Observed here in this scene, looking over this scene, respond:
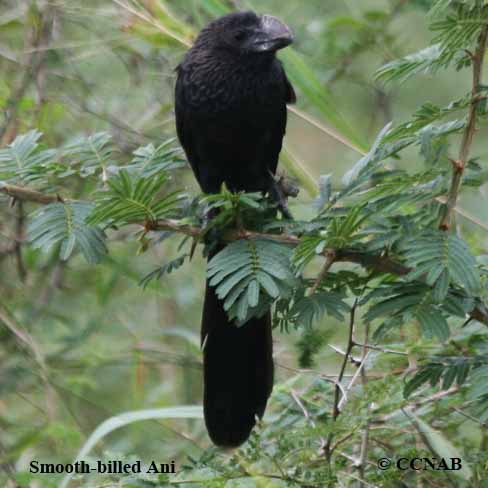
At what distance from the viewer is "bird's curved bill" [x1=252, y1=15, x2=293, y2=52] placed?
8.04 feet

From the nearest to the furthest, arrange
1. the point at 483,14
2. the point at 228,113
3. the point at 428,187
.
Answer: the point at 483,14, the point at 428,187, the point at 228,113

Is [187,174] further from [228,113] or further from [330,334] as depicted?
[330,334]

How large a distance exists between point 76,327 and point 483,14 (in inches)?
88.1

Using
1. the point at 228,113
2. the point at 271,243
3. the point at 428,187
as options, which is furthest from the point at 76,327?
the point at 428,187

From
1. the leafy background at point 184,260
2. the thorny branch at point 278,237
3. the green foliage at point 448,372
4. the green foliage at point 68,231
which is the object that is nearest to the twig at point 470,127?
the leafy background at point 184,260

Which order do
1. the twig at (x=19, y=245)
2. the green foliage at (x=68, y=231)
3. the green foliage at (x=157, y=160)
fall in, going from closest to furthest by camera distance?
the green foliage at (x=68, y=231) → the green foliage at (x=157, y=160) → the twig at (x=19, y=245)

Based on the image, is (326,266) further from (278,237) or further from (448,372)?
(448,372)

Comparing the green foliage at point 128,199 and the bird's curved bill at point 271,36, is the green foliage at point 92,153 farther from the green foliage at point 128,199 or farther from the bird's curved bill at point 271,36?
the bird's curved bill at point 271,36

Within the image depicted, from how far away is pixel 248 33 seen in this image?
8.42 ft

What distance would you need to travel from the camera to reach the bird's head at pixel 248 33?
2479 mm

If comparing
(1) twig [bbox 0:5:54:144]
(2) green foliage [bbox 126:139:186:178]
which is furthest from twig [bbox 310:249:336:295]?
(1) twig [bbox 0:5:54:144]

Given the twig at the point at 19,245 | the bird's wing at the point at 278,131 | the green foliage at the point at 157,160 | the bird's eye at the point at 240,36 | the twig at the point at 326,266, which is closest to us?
the twig at the point at 326,266

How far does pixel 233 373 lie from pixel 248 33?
94 cm

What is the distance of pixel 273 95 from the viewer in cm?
262
